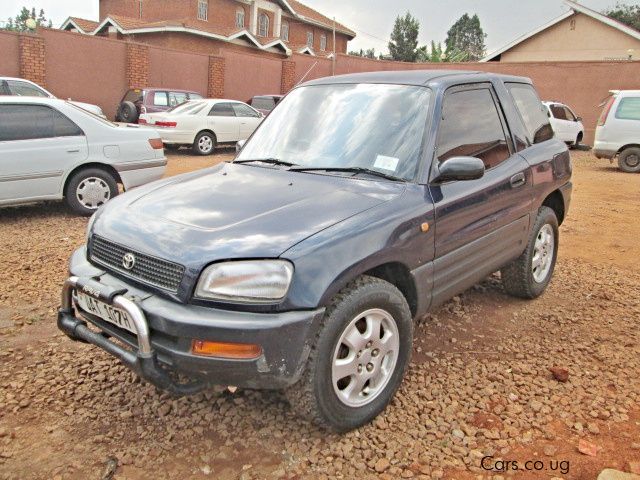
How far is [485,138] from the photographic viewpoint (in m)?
3.85

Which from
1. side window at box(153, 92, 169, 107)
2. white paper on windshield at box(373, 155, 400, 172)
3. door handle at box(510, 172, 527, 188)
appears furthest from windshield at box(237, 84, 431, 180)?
side window at box(153, 92, 169, 107)

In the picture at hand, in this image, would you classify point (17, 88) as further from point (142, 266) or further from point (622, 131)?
point (622, 131)

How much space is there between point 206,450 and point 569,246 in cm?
530

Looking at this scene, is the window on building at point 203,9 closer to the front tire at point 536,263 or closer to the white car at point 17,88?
the white car at point 17,88

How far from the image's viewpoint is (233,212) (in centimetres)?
280

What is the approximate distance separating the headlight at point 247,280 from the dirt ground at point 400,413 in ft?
2.62

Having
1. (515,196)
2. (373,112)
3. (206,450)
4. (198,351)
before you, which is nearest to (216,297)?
(198,351)

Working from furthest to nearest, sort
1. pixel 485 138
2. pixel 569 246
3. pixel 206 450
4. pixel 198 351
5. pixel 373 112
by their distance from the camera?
pixel 569 246 → pixel 485 138 → pixel 373 112 → pixel 206 450 → pixel 198 351

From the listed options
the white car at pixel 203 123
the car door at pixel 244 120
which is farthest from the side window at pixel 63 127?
the car door at pixel 244 120

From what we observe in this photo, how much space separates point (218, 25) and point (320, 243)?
35091mm

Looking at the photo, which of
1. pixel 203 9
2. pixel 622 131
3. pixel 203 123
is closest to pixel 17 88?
pixel 203 123

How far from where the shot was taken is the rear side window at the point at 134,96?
51.9 feet

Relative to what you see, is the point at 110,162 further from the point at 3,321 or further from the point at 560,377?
the point at 560,377

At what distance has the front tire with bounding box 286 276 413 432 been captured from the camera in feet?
8.17
